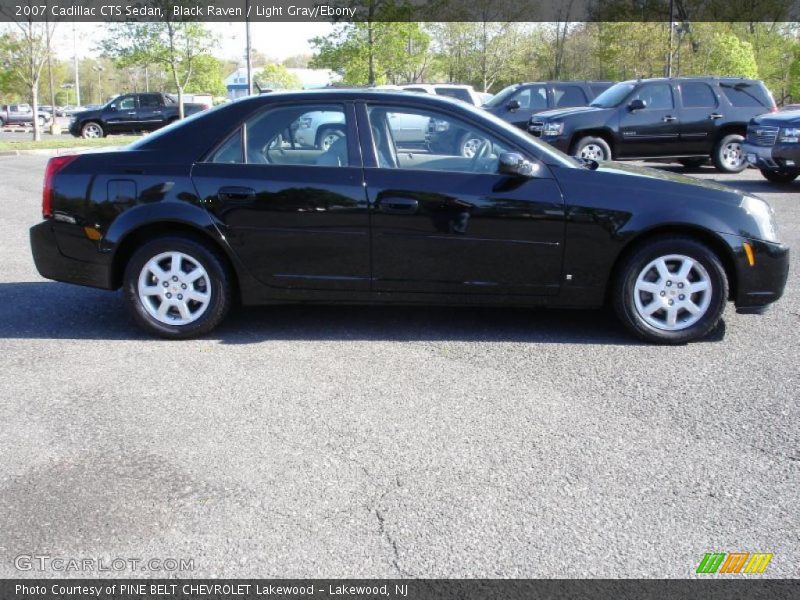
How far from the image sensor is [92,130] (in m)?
29.4

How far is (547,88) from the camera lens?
19.7 metres

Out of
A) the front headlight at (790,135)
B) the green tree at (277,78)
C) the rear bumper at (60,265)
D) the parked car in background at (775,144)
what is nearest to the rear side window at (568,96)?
the parked car in background at (775,144)

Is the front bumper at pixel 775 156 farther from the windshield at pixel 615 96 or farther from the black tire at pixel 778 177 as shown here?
the windshield at pixel 615 96

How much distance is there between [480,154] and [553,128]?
11068mm

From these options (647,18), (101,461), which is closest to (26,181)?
(101,461)

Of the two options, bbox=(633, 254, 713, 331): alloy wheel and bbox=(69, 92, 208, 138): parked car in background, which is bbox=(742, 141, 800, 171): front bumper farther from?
bbox=(69, 92, 208, 138): parked car in background

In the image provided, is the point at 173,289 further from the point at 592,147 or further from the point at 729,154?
the point at 729,154

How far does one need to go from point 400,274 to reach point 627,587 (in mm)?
2988

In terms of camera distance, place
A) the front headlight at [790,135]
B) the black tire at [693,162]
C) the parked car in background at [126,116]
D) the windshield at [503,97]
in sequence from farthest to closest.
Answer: the parked car in background at [126,116] < the windshield at [503,97] < the black tire at [693,162] < the front headlight at [790,135]

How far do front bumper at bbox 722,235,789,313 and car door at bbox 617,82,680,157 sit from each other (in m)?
10.8

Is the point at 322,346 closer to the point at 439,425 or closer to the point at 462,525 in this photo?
the point at 439,425

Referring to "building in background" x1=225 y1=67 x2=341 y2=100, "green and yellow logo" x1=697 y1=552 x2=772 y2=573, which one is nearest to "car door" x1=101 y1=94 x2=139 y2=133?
"building in background" x1=225 y1=67 x2=341 y2=100

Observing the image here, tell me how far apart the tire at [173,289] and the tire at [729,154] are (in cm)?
1313

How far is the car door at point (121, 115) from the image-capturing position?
2934 cm
